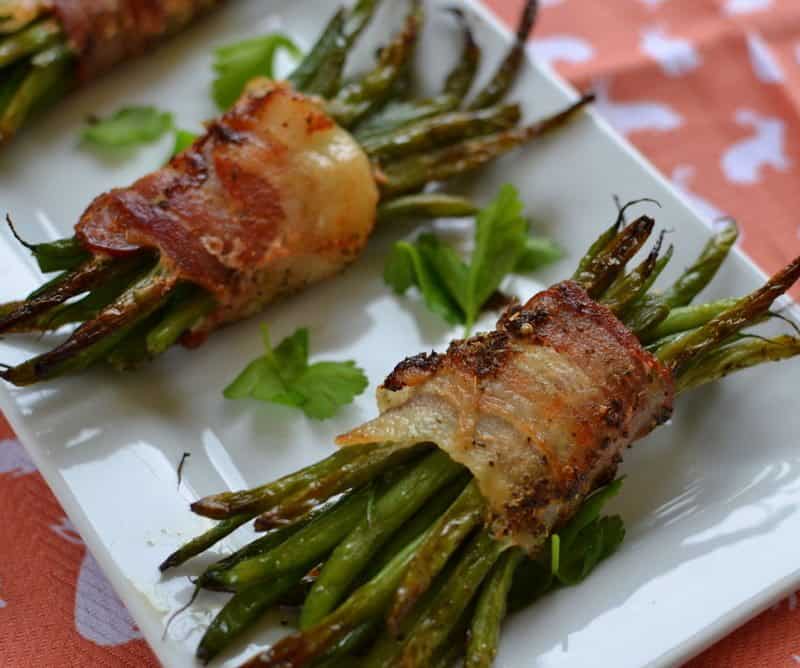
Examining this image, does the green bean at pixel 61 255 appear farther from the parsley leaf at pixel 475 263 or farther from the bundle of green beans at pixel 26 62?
the parsley leaf at pixel 475 263

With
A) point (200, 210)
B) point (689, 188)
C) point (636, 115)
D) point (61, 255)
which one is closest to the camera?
point (61, 255)

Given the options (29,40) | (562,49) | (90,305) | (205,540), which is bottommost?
Answer: (205,540)

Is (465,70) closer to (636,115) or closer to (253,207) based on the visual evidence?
(636,115)

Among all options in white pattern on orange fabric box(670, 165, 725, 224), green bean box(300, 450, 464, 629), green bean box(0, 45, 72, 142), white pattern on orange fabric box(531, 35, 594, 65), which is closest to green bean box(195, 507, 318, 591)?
green bean box(300, 450, 464, 629)

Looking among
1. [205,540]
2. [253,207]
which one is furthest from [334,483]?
[253,207]

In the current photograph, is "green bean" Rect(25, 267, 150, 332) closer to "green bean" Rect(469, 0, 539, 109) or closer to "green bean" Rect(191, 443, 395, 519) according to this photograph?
"green bean" Rect(191, 443, 395, 519)

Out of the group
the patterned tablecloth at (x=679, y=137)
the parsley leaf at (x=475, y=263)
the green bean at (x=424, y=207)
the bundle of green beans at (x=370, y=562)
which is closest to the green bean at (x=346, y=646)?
the bundle of green beans at (x=370, y=562)

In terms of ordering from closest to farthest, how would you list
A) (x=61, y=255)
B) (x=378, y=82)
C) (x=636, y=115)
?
1. (x=61, y=255)
2. (x=378, y=82)
3. (x=636, y=115)

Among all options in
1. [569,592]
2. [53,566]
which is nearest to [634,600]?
[569,592]
